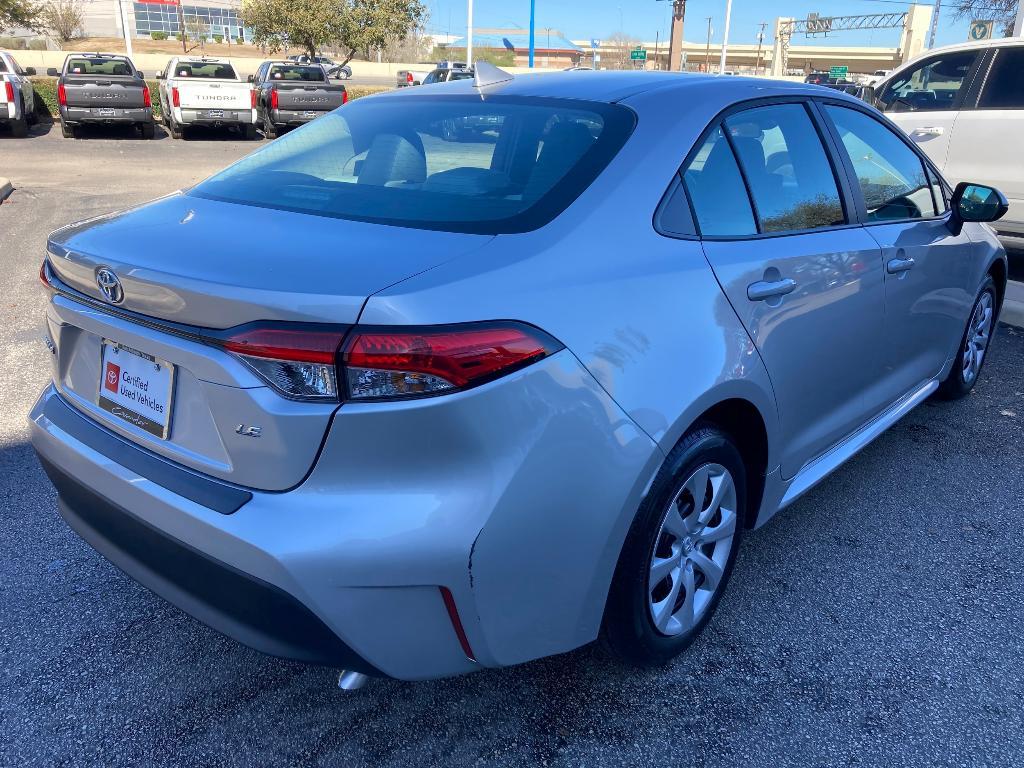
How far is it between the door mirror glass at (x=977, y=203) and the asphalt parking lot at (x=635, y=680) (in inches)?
51.8

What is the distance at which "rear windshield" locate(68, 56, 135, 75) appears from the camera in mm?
17445

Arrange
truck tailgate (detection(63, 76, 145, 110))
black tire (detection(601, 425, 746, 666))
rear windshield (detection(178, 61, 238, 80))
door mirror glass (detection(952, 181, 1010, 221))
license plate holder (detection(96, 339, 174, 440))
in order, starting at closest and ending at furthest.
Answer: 1. license plate holder (detection(96, 339, 174, 440))
2. black tire (detection(601, 425, 746, 666))
3. door mirror glass (detection(952, 181, 1010, 221))
4. truck tailgate (detection(63, 76, 145, 110))
5. rear windshield (detection(178, 61, 238, 80))

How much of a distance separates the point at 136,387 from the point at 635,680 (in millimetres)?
1602

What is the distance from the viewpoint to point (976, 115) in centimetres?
736

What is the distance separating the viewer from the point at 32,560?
298cm

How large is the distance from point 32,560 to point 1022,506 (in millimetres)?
3932

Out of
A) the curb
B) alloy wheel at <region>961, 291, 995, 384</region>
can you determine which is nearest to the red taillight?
alloy wheel at <region>961, 291, 995, 384</region>

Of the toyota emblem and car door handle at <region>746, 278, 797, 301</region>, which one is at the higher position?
the toyota emblem

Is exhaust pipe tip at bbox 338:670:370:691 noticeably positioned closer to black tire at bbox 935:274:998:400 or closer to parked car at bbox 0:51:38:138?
black tire at bbox 935:274:998:400

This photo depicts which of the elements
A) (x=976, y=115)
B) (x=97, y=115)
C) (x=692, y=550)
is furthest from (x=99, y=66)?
(x=692, y=550)

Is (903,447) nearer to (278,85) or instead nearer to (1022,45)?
(1022,45)

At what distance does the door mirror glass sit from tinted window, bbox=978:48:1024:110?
13.9ft

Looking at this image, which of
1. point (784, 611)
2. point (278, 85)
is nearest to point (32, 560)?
point (784, 611)

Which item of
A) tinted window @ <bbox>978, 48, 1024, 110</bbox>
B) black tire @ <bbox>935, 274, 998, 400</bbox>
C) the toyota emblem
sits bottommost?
black tire @ <bbox>935, 274, 998, 400</bbox>
